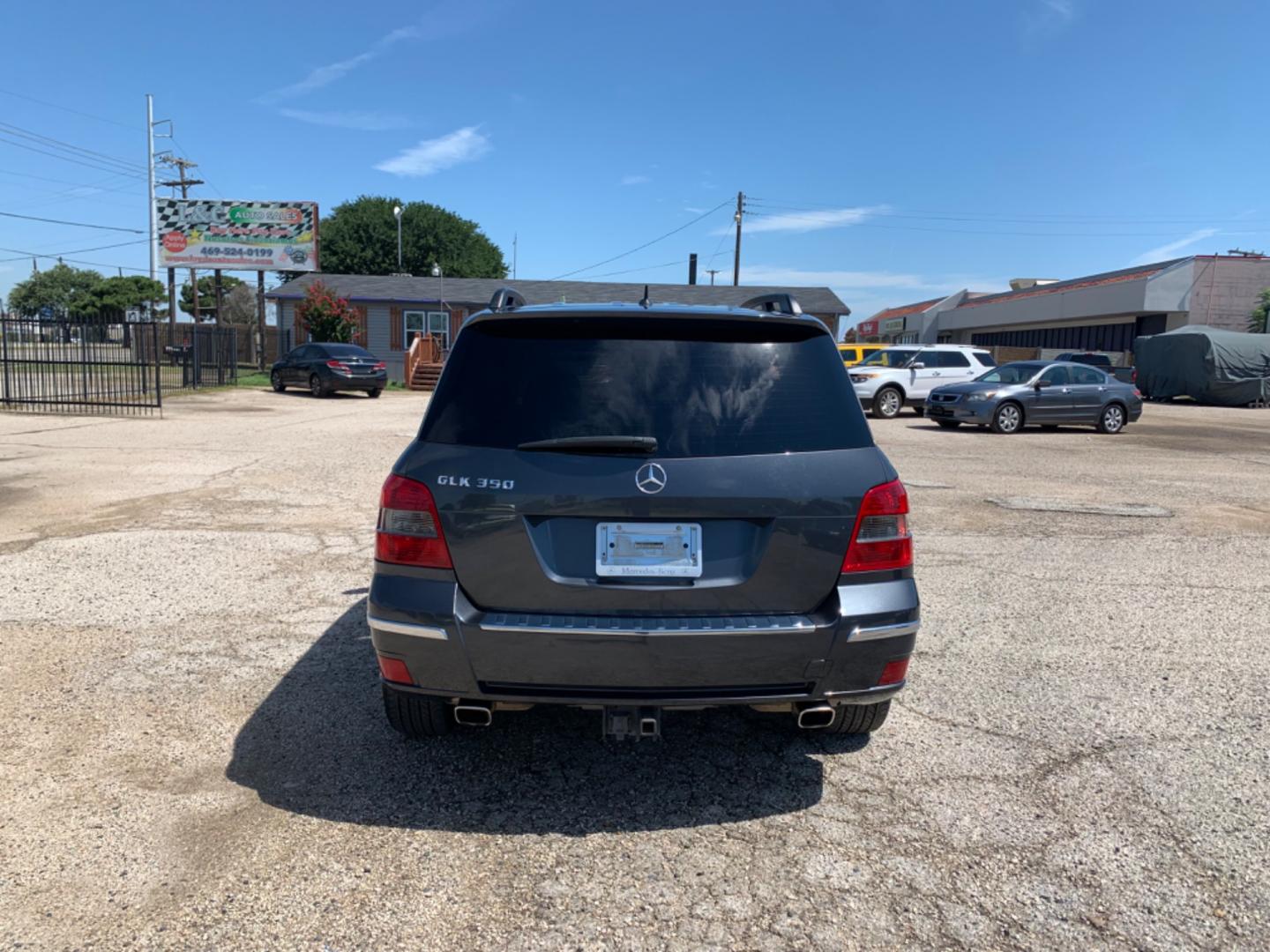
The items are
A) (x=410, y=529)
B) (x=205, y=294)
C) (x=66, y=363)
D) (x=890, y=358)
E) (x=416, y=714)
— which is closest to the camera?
(x=410, y=529)

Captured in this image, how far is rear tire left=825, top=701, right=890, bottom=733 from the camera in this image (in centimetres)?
348

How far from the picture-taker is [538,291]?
41.2m

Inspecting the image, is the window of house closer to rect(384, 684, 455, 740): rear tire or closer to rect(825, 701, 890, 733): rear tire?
rect(384, 684, 455, 740): rear tire

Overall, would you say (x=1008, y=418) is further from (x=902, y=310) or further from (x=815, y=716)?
(x=902, y=310)

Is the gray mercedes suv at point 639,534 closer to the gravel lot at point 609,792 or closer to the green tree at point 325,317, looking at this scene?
the gravel lot at point 609,792

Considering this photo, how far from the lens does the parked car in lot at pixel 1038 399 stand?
18.0m

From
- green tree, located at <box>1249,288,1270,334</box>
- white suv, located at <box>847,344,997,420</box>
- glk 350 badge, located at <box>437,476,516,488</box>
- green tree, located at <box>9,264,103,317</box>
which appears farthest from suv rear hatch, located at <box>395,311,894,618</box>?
green tree, located at <box>9,264,103,317</box>

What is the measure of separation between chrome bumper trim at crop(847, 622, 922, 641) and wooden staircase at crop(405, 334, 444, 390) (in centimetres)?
3012

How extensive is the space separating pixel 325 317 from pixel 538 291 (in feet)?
35.5

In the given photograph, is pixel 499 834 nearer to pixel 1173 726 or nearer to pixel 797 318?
pixel 797 318

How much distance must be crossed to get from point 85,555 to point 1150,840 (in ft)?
22.8

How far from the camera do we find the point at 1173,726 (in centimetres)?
393

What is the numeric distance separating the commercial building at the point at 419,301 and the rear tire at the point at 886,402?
54.3 ft

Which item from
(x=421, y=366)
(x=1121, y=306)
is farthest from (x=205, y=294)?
(x=1121, y=306)
